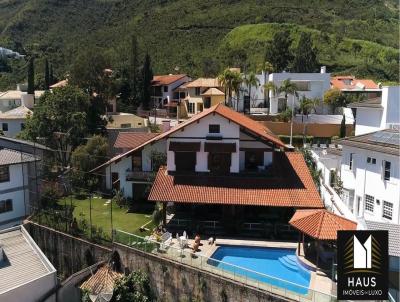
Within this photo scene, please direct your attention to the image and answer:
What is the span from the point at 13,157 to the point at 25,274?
42.6ft

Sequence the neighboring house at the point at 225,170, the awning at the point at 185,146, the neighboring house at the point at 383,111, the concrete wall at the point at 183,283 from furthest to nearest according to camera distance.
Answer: the neighboring house at the point at 383,111
the awning at the point at 185,146
the neighboring house at the point at 225,170
the concrete wall at the point at 183,283

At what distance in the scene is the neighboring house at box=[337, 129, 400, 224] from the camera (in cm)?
2853

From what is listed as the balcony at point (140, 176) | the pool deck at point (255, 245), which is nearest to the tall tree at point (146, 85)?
the balcony at point (140, 176)

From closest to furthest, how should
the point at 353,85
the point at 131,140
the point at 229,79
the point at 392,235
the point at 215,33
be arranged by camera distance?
1. the point at 392,235
2. the point at 131,140
3. the point at 229,79
4. the point at 353,85
5. the point at 215,33

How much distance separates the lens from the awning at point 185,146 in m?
32.2

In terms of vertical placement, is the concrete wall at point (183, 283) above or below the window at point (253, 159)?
below

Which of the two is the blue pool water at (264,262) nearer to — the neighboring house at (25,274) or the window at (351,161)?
the neighboring house at (25,274)

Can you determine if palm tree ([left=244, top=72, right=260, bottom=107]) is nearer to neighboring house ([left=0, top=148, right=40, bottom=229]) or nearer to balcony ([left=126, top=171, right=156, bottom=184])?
balcony ([left=126, top=171, right=156, bottom=184])

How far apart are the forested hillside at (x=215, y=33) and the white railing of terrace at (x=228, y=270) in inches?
2672

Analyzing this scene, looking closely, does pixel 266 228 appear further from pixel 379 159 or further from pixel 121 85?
pixel 121 85

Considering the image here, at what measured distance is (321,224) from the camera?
24.6m

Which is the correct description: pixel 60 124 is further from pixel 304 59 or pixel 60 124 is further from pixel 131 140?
pixel 304 59

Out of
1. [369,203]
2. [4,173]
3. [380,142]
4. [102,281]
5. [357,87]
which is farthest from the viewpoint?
[357,87]

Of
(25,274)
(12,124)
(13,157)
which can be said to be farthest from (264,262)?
(12,124)
